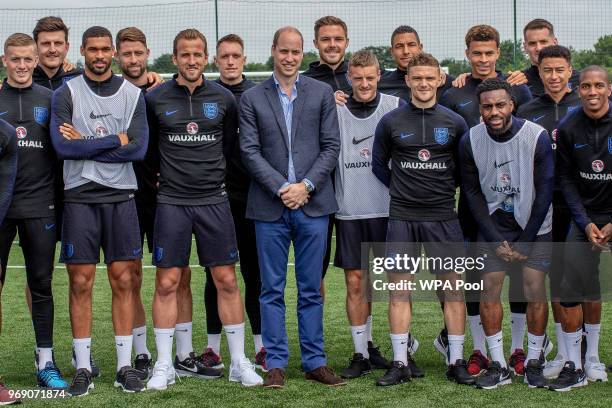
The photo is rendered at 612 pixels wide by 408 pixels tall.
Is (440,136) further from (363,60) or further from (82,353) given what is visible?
(82,353)

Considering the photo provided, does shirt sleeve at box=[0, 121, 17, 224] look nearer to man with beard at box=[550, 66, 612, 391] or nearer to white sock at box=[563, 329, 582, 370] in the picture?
man with beard at box=[550, 66, 612, 391]

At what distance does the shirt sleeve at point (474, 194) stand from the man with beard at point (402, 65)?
3.29ft

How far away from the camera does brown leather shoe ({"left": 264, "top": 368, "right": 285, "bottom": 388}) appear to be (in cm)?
601

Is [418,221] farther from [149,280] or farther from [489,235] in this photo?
[149,280]

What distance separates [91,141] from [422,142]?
196 cm

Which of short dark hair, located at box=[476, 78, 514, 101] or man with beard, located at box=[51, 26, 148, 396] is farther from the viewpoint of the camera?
short dark hair, located at box=[476, 78, 514, 101]

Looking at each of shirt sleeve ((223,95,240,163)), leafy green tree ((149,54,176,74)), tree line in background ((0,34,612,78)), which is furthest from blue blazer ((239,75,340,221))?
leafy green tree ((149,54,176,74))

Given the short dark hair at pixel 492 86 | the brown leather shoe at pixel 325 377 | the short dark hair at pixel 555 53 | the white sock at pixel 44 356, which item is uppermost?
the short dark hair at pixel 555 53

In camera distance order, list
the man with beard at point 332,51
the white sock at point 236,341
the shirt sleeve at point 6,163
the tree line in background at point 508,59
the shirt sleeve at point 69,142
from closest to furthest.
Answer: the shirt sleeve at point 6,163, the shirt sleeve at point 69,142, the white sock at point 236,341, the man with beard at point 332,51, the tree line in background at point 508,59

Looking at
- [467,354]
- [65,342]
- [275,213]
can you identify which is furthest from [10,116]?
[467,354]

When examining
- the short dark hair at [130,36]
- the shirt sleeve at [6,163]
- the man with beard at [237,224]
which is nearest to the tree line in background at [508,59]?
the man with beard at [237,224]

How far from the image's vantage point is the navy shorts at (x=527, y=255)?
612cm

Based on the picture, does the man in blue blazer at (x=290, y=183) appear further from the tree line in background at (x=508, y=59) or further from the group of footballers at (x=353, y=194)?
the tree line in background at (x=508, y=59)

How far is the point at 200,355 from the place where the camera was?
271 inches
